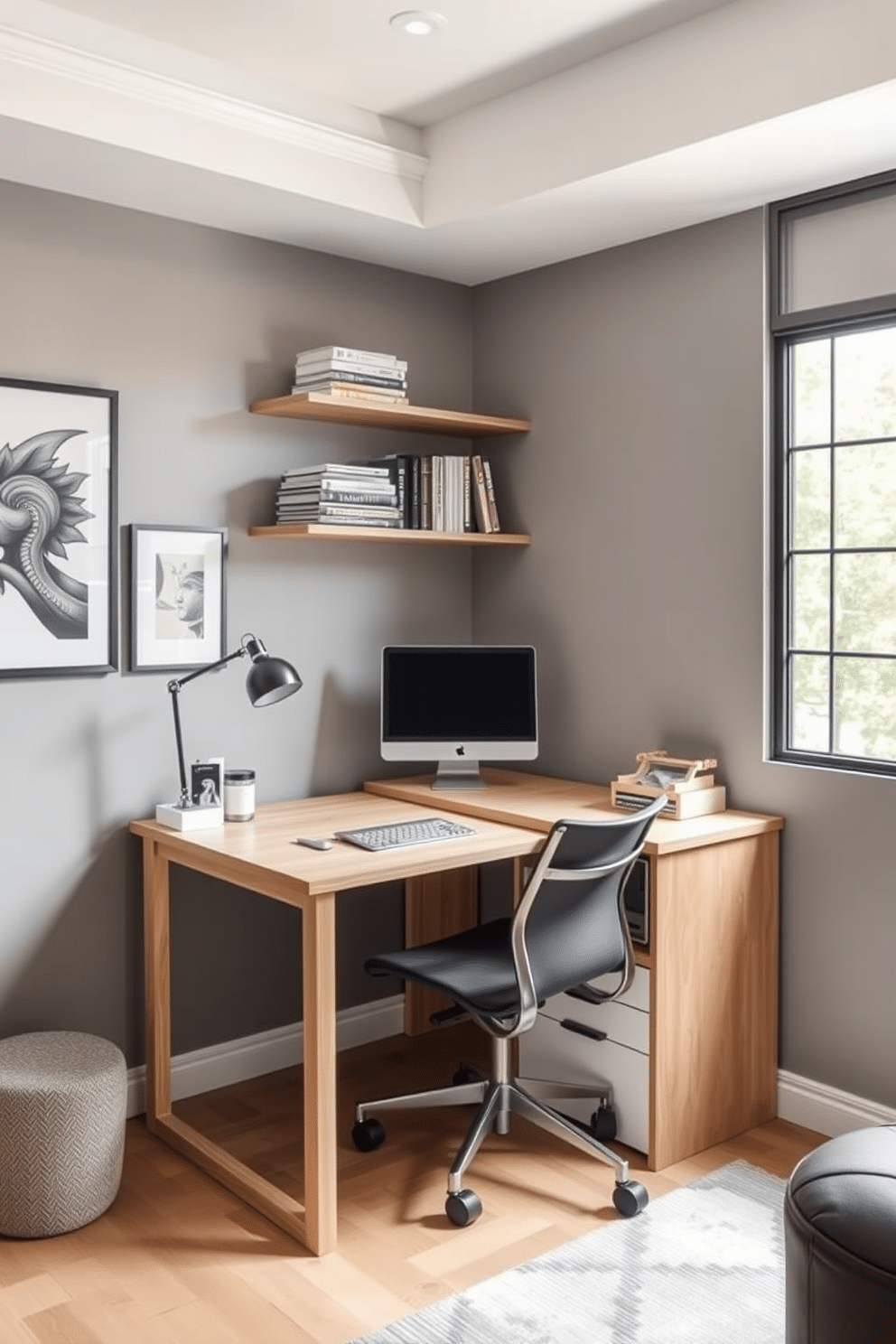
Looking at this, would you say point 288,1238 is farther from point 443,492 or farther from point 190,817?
point 443,492

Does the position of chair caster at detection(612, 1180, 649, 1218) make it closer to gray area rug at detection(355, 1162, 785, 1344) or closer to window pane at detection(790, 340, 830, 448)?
gray area rug at detection(355, 1162, 785, 1344)

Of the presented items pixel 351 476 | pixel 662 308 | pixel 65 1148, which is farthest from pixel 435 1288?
pixel 662 308

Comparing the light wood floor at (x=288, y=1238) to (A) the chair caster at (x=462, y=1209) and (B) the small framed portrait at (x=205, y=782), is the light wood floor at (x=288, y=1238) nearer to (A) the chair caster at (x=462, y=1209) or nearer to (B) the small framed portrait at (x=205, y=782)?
(A) the chair caster at (x=462, y=1209)

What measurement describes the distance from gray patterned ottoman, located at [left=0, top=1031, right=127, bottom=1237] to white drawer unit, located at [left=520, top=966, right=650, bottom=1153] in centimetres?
110

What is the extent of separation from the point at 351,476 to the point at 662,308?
99cm

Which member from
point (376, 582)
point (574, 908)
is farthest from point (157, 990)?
point (376, 582)

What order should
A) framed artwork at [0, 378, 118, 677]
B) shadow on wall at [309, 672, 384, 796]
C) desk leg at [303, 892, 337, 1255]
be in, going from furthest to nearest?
shadow on wall at [309, 672, 384, 796], framed artwork at [0, 378, 118, 677], desk leg at [303, 892, 337, 1255]

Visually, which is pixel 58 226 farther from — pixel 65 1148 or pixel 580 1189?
pixel 580 1189

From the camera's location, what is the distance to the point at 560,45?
279 cm

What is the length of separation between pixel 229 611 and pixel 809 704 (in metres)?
1.60

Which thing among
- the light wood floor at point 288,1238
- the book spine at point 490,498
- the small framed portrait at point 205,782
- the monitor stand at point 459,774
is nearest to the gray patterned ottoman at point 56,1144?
the light wood floor at point 288,1238

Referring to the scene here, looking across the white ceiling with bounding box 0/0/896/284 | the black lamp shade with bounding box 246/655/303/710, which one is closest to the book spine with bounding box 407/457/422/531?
the white ceiling with bounding box 0/0/896/284

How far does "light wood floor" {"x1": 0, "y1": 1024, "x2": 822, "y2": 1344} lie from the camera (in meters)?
2.29

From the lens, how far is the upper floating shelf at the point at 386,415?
3.24 meters
